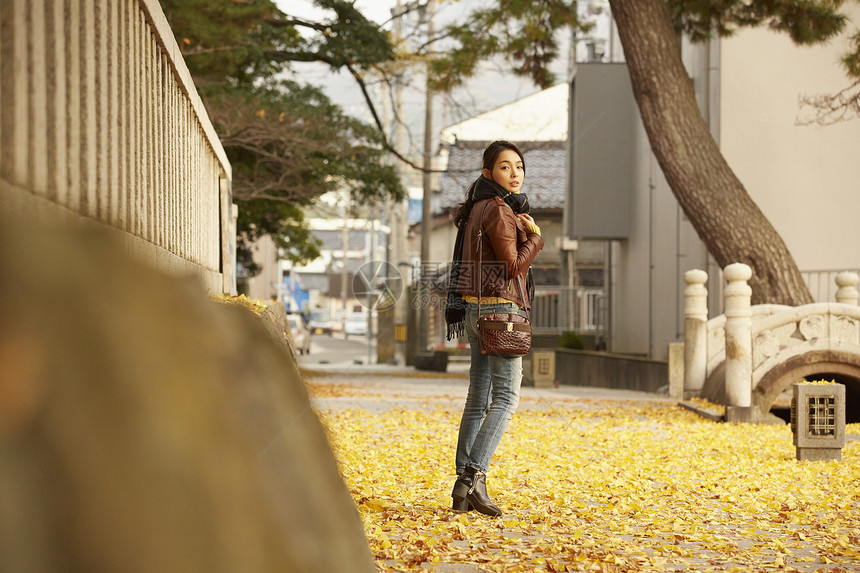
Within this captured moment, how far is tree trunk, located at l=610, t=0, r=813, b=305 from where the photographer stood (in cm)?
1322

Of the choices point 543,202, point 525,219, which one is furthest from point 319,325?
point 525,219

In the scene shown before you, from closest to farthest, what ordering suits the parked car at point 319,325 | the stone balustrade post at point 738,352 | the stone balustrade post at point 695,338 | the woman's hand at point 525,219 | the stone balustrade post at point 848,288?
the woman's hand at point 525,219 → the stone balustrade post at point 738,352 → the stone balustrade post at point 695,338 → the stone balustrade post at point 848,288 → the parked car at point 319,325

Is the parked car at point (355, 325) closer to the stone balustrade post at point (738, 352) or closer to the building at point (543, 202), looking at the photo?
the building at point (543, 202)

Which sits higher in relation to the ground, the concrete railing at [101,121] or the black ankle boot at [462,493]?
the concrete railing at [101,121]

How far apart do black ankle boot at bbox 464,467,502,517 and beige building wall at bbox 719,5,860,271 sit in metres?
12.3

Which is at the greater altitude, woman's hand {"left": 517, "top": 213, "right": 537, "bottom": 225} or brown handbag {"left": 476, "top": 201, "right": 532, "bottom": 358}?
woman's hand {"left": 517, "top": 213, "right": 537, "bottom": 225}

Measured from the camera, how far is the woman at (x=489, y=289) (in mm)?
4996

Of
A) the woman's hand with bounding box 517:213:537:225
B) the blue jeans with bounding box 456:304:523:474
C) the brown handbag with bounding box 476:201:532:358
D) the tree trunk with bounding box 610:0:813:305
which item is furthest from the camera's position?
the tree trunk with bounding box 610:0:813:305

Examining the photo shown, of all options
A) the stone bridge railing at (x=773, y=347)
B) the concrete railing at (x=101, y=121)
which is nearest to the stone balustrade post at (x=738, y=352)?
the stone bridge railing at (x=773, y=347)

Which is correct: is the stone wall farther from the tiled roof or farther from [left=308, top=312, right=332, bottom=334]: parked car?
[left=308, top=312, right=332, bottom=334]: parked car

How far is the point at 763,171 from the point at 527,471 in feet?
36.3

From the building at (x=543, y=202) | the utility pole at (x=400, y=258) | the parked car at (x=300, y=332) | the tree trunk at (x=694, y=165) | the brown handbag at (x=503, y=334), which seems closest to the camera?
the brown handbag at (x=503, y=334)

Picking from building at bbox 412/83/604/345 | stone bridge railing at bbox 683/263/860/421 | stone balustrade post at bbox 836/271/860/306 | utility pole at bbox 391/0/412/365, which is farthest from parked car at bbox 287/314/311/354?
stone bridge railing at bbox 683/263/860/421

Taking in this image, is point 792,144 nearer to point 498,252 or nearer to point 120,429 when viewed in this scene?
point 498,252
